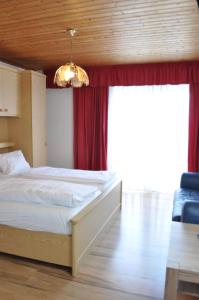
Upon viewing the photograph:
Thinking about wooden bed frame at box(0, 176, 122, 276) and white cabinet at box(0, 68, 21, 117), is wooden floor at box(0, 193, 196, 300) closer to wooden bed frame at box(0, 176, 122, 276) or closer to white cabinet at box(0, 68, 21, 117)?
wooden bed frame at box(0, 176, 122, 276)

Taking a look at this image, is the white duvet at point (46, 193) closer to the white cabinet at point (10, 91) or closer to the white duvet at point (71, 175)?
the white duvet at point (71, 175)

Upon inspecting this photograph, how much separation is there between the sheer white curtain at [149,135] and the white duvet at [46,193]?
231 cm

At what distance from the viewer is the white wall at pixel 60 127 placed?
5.20 metres

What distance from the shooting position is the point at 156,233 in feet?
10.3

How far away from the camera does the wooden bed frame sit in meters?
2.28

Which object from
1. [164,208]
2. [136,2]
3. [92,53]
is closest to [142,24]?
[136,2]

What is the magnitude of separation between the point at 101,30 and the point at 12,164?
7.53 feet

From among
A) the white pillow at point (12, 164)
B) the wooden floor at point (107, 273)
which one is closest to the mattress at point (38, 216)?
the wooden floor at point (107, 273)

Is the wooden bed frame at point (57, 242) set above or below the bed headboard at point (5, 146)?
below

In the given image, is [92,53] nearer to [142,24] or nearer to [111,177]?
[142,24]

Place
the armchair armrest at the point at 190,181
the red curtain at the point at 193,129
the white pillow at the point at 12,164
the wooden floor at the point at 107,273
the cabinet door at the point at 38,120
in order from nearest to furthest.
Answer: the wooden floor at the point at 107,273, the armchair armrest at the point at 190,181, the white pillow at the point at 12,164, the red curtain at the point at 193,129, the cabinet door at the point at 38,120

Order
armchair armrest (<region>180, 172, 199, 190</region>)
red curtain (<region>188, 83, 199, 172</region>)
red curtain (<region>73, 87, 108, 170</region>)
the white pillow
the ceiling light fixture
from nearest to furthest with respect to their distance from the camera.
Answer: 1. the ceiling light fixture
2. armchair armrest (<region>180, 172, 199, 190</region>)
3. the white pillow
4. red curtain (<region>188, 83, 199, 172</region>)
5. red curtain (<region>73, 87, 108, 170</region>)

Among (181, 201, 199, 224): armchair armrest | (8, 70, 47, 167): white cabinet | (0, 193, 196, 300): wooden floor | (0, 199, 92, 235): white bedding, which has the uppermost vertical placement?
(8, 70, 47, 167): white cabinet

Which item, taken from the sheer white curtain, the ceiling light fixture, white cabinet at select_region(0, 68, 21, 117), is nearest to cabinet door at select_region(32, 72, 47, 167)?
white cabinet at select_region(0, 68, 21, 117)
